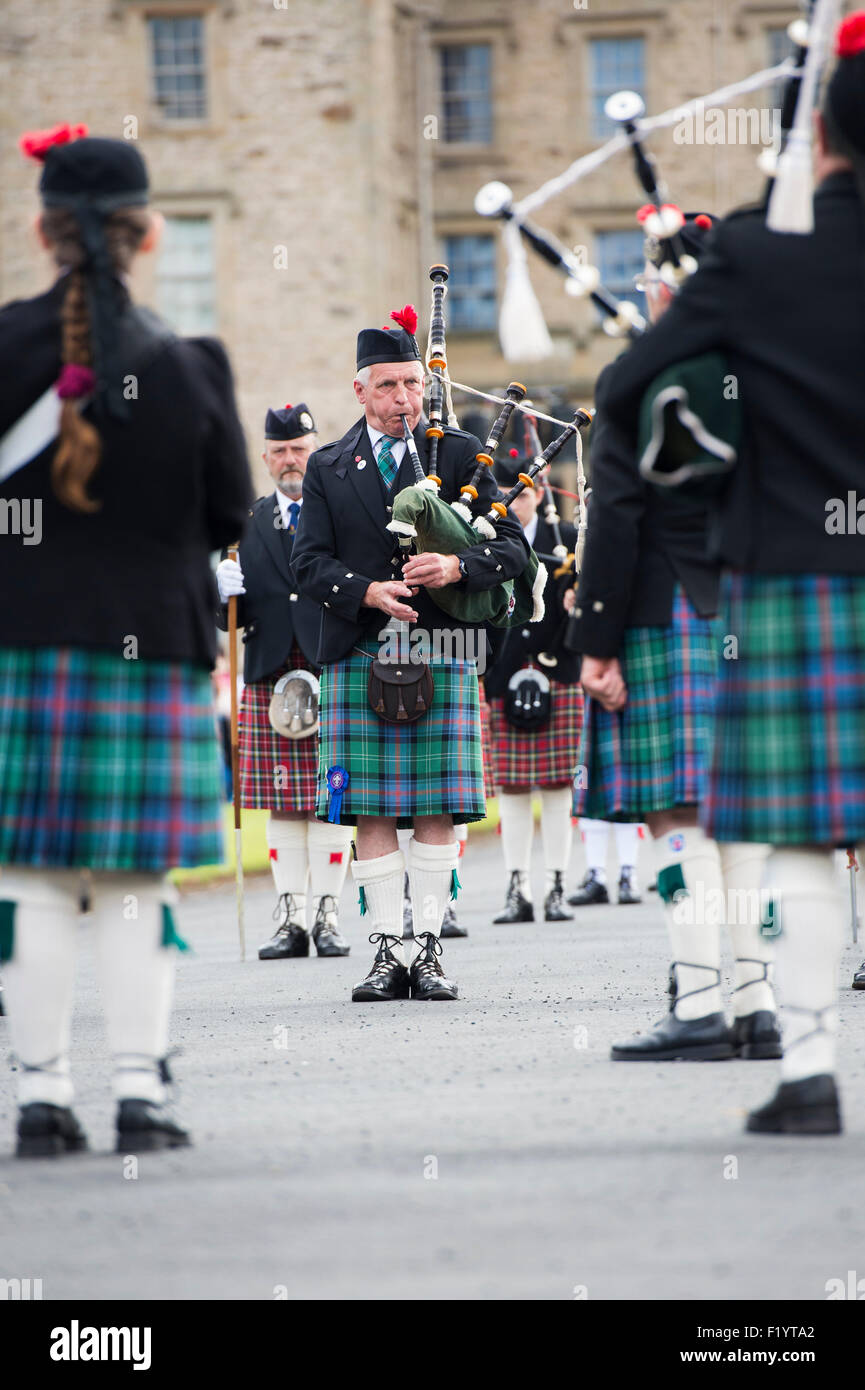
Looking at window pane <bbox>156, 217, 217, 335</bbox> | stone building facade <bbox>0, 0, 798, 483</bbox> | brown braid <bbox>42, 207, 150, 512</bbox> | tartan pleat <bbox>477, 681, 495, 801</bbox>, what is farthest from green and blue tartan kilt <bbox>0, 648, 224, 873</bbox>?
window pane <bbox>156, 217, 217, 335</bbox>

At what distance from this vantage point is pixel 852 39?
3938mm

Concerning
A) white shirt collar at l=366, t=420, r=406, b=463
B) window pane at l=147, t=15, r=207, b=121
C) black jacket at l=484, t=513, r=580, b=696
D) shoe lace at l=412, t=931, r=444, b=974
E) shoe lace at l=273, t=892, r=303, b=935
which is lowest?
shoe lace at l=412, t=931, r=444, b=974

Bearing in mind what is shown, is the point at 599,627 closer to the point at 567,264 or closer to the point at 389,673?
the point at 567,264

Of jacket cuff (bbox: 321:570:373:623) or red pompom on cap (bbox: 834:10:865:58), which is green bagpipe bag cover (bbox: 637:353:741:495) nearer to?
red pompom on cap (bbox: 834:10:865:58)

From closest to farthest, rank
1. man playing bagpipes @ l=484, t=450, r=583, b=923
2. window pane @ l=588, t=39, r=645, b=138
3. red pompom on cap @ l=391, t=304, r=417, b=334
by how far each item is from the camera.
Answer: red pompom on cap @ l=391, t=304, r=417, b=334 < man playing bagpipes @ l=484, t=450, r=583, b=923 < window pane @ l=588, t=39, r=645, b=138

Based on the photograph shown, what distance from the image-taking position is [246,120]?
33.2 meters

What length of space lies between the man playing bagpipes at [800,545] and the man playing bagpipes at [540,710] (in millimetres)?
6571

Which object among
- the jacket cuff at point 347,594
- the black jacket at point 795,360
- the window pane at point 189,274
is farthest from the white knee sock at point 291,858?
the window pane at point 189,274

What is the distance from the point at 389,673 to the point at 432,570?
1.24 ft

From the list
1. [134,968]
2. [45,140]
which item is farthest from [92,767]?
[45,140]

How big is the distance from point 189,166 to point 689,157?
7.97 meters

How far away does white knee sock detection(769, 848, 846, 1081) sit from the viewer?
3.98m

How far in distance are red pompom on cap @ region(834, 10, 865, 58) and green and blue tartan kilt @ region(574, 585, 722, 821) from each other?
152cm

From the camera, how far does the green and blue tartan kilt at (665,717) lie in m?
5.20
